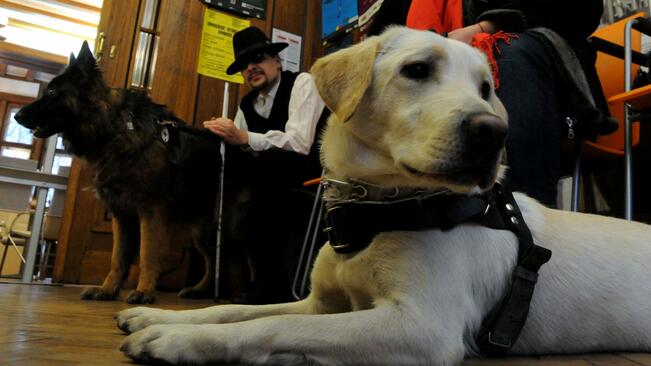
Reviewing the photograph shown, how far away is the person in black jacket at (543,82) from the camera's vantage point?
1.84 meters

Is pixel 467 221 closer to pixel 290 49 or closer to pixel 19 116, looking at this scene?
pixel 19 116

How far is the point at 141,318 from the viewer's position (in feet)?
4.21

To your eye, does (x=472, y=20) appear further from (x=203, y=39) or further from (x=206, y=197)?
(x=203, y=39)

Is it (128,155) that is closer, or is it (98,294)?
(98,294)

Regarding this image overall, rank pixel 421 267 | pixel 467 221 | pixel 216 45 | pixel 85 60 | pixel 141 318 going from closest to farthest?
pixel 421 267 < pixel 467 221 < pixel 141 318 < pixel 85 60 < pixel 216 45

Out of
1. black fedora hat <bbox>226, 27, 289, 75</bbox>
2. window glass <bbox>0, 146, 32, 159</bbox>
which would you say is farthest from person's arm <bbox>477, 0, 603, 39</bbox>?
window glass <bbox>0, 146, 32, 159</bbox>

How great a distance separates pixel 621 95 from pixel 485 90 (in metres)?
1.10

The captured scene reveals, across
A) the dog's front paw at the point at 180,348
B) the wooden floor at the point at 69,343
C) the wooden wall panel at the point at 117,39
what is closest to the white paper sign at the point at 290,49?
the wooden wall panel at the point at 117,39

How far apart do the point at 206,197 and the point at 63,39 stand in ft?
21.0

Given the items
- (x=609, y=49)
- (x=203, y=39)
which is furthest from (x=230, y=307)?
(x=203, y=39)

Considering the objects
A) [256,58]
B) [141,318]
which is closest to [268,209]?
[256,58]

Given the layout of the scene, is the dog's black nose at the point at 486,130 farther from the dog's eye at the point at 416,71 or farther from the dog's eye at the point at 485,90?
the dog's eye at the point at 485,90

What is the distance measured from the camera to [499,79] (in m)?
1.91

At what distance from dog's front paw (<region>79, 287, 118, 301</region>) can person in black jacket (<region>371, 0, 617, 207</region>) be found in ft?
6.77
